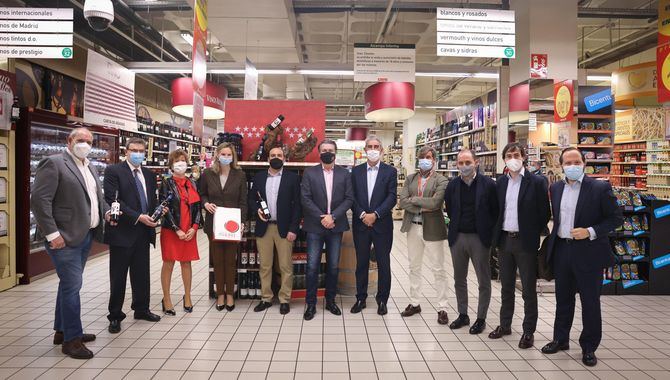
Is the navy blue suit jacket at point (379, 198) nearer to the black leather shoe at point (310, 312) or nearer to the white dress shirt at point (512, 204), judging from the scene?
the black leather shoe at point (310, 312)

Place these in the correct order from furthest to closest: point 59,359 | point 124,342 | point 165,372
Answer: point 124,342 → point 59,359 → point 165,372

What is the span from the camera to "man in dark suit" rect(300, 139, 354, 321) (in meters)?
4.59

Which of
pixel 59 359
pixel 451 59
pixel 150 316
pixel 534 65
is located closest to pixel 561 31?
pixel 534 65

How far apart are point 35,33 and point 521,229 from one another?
5.86 metres

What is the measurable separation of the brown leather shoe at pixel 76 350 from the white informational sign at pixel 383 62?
5524 mm

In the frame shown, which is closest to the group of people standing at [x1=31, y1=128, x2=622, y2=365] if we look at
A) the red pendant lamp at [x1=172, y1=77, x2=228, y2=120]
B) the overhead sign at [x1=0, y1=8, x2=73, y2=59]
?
the overhead sign at [x1=0, y1=8, x2=73, y2=59]

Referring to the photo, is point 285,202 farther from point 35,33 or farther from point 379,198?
point 35,33

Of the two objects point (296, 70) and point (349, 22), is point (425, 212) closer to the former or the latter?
point (296, 70)

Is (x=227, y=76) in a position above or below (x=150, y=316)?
above

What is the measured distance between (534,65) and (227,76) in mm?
11461

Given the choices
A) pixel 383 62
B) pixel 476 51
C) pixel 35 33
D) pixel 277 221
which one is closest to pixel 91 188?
pixel 277 221

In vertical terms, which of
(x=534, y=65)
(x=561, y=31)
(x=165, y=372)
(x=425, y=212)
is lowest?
(x=165, y=372)

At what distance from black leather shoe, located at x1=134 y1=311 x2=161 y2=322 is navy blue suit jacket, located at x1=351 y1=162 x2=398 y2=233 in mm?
2269

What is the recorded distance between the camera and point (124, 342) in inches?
152
